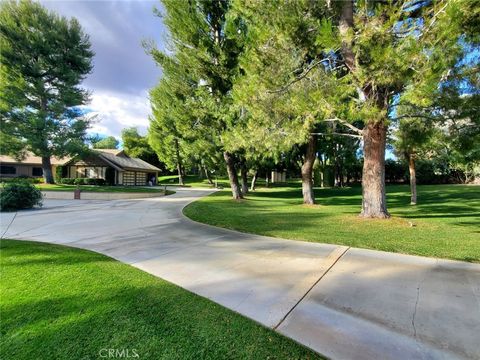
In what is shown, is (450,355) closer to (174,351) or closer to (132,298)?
(174,351)

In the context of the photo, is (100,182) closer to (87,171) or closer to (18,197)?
(87,171)

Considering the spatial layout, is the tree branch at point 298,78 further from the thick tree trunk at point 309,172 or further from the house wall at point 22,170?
the house wall at point 22,170

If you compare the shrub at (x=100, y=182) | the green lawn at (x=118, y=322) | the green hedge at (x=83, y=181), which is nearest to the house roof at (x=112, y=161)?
the shrub at (x=100, y=182)

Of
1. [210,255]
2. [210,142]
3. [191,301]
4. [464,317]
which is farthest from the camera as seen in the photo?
[210,142]

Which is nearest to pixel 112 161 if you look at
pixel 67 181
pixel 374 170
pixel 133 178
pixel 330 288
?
pixel 133 178

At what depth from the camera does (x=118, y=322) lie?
9.20ft

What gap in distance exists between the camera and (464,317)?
288 cm

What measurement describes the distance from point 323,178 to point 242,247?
32484 millimetres

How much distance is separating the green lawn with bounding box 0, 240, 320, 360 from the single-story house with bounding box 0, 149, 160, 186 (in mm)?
28797

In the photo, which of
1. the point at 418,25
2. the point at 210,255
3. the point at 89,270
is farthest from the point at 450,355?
the point at 418,25

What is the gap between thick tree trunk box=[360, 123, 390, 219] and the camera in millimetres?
8984

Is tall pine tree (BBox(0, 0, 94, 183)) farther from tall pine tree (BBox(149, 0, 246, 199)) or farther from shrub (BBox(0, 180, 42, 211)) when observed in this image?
tall pine tree (BBox(149, 0, 246, 199))

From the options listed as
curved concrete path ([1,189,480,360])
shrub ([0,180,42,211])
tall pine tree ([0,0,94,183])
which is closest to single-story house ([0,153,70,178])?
tall pine tree ([0,0,94,183])

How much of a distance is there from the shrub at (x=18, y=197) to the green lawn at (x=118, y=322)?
33.8 feet
